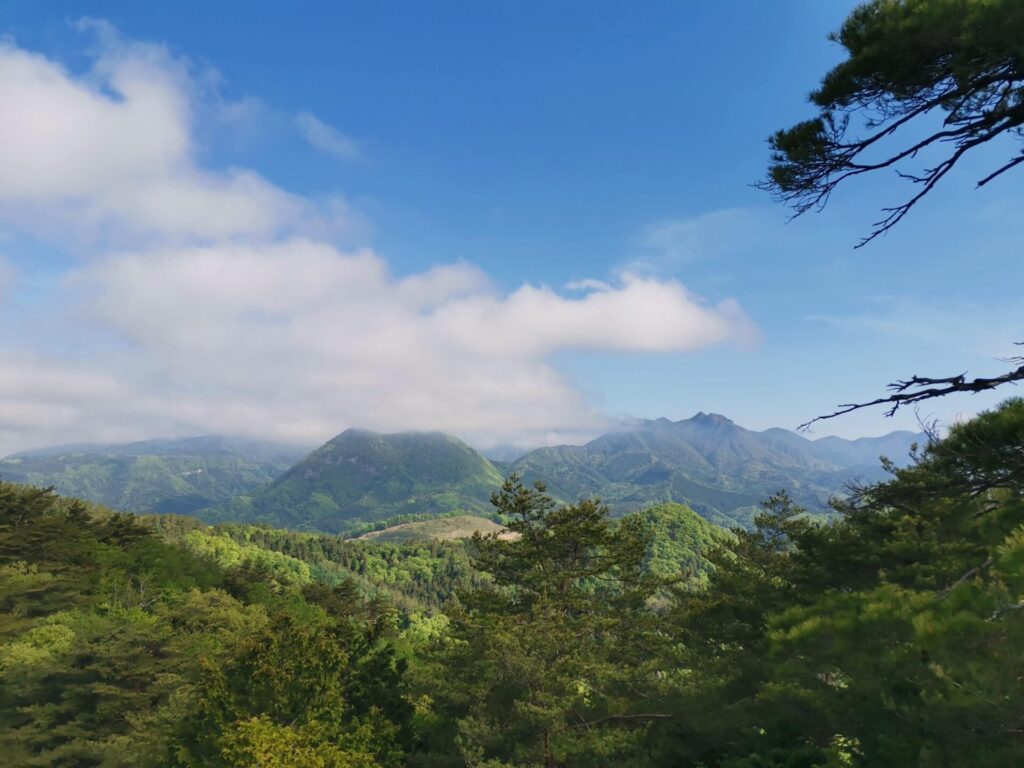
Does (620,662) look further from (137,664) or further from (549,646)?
(137,664)

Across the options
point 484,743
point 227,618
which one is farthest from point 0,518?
point 484,743

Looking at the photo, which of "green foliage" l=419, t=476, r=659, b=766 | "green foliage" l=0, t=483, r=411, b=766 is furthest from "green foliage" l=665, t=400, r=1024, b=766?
"green foliage" l=0, t=483, r=411, b=766

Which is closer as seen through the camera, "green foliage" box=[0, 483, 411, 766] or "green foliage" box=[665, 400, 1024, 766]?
"green foliage" box=[665, 400, 1024, 766]

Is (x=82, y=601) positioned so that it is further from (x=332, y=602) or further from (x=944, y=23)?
(x=944, y=23)

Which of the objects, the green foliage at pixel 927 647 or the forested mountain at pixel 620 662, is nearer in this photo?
the green foliage at pixel 927 647

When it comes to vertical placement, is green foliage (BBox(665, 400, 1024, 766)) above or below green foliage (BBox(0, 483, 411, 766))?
above

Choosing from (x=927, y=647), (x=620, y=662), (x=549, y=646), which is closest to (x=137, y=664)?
(x=549, y=646)

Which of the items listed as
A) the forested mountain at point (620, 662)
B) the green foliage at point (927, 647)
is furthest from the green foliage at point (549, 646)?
the green foliage at point (927, 647)

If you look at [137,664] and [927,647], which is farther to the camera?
[137,664]

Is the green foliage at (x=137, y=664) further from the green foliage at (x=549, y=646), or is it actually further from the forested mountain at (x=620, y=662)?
the green foliage at (x=549, y=646)

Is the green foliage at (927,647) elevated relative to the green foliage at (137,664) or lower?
elevated

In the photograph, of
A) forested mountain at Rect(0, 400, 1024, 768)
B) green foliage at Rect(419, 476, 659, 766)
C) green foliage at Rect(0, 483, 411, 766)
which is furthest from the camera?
green foliage at Rect(0, 483, 411, 766)

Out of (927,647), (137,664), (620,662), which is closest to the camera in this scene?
(927,647)

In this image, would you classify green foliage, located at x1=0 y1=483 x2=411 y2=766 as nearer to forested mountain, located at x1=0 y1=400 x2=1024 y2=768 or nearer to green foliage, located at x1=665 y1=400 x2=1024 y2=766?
forested mountain, located at x1=0 y1=400 x2=1024 y2=768
